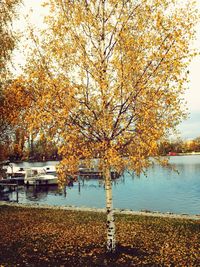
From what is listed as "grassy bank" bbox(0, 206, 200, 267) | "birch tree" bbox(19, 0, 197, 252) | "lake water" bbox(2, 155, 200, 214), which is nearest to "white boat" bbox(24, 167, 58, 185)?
"lake water" bbox(2, 155, 200, 214)

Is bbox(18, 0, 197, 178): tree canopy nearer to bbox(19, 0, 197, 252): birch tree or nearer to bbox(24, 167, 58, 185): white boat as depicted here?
bbox(19, 0, 197, 252): birch tree

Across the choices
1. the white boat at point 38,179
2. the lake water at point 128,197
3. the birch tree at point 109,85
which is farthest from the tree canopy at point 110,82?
the white boat at point 38,179

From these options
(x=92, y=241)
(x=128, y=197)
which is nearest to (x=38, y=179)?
(x=128, y=197)

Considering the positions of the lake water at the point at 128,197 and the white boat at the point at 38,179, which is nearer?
the lake water at the point at 128,197

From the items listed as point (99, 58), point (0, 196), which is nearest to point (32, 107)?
point (99, 58)

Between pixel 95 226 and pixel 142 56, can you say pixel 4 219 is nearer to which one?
pixel 95 226

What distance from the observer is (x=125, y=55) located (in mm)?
10547

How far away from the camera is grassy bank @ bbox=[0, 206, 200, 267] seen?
1094 centimetres

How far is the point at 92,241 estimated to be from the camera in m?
13.1

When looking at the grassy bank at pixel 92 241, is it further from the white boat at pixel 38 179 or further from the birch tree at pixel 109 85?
the white boat at pixel 38 179

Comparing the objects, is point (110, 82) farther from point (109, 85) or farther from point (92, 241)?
point (92, 241)

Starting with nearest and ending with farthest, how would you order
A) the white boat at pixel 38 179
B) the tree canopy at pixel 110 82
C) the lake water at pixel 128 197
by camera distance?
the tree canopy at pixel 110 82 → the lake water at pixel 128 197 → the white boat at pixel 38 179

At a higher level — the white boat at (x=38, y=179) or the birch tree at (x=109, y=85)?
the birch tree at (x=109, y=85)

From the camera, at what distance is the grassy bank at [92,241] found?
35.9 ft
